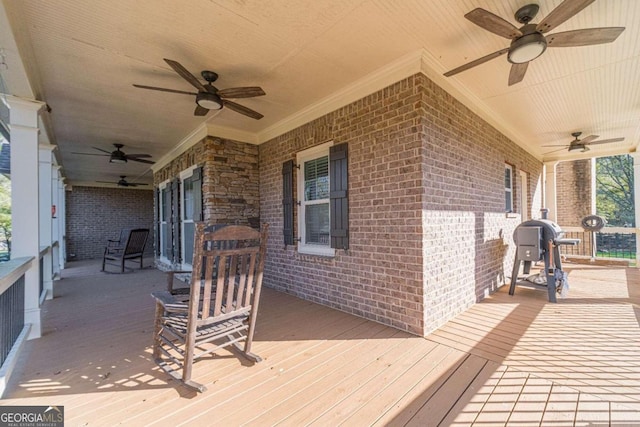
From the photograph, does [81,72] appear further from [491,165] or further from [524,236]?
[524,236]

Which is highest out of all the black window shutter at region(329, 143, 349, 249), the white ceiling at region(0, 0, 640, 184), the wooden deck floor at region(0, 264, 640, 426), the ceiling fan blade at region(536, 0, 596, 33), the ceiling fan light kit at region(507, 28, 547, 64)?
the white ceiling at region(0, 0, 640, 184)

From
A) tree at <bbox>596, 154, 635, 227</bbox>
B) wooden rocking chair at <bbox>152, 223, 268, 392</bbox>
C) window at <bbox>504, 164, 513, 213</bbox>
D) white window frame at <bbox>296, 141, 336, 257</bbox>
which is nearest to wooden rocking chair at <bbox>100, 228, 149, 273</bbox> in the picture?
white window frame at <bbox>296, 141, 336, 257</bbox>

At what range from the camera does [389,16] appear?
2244 mm

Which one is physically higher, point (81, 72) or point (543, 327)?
point (81, 72)

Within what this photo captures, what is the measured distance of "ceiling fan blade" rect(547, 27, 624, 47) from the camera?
6.48 feet

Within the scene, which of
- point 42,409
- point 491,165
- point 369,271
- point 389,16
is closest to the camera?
point 42,409

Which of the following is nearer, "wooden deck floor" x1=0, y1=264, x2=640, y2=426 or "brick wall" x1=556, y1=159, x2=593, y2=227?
"wooden deck floor" x1=0, y1=264, x2=640, y2=426

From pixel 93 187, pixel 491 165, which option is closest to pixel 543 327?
pixel 491 165

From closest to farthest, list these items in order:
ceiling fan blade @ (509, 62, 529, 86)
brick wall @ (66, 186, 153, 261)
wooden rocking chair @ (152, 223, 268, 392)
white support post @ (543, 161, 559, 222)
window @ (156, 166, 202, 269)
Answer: wooden rocking chair @ (152, 223, 268, 392) → ceiling fan blade @ (509, 62, 529, 86) → window @ (156, 166, 202, 269) → white support post @ (543, 161, 559, 222) → brick wall @ (66, 186, 153, 261)

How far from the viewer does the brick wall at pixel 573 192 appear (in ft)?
27.7

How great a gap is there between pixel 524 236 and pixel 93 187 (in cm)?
1317

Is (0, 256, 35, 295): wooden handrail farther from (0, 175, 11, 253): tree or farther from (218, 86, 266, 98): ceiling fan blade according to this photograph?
(0, 175, 11, 253): tree

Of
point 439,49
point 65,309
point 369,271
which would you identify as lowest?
point 65,309

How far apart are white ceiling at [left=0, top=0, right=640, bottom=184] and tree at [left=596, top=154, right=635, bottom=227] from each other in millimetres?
16259
